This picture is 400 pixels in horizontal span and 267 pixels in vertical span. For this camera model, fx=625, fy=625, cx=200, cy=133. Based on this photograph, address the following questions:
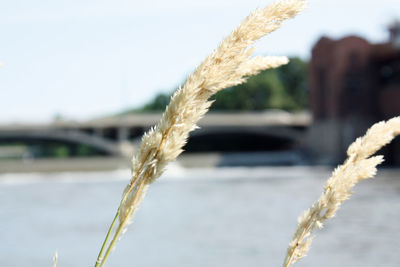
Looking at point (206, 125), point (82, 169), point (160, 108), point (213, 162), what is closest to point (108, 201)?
point (82, 169)

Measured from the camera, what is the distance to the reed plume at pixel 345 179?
4.35 feet

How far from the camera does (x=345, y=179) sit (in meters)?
1.34

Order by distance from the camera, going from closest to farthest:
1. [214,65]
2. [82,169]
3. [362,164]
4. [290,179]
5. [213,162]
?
[214,65] → [362,164] → [290,179] → [82,169] → [213,162]

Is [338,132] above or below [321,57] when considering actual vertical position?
below

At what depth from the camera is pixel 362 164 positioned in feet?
4.43

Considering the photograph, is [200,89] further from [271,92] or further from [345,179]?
[271,92]

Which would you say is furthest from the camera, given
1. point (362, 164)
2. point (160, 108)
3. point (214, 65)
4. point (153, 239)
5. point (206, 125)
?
point (160, 108)

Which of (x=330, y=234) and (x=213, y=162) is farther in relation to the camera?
Result: (x=213, y=162)

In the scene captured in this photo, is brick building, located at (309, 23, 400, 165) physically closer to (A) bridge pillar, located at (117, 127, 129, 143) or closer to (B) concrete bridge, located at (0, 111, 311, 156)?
(B) concrete bridge, located at (0, 111, 311, 156)

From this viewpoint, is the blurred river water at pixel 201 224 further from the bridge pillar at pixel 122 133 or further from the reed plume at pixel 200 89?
the bridge pillar at pixel 122 133

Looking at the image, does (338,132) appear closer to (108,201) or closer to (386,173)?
(386,173)

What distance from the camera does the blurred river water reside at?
15.5 m

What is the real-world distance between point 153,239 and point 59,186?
25961 millimetres

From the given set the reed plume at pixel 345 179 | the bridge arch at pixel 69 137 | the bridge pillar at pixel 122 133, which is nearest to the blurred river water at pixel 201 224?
the reed plume at pixel 345 179
